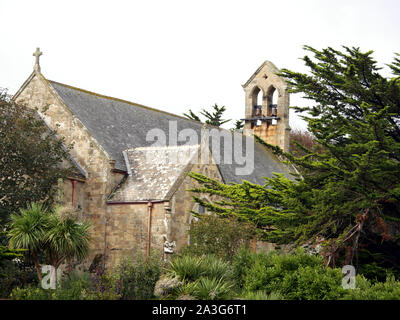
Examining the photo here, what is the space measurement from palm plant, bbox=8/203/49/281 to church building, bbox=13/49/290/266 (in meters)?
4.27

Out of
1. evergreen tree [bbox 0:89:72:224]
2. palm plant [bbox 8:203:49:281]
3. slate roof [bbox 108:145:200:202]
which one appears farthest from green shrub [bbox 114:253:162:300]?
slate roof [bbox 108:145:200:202]

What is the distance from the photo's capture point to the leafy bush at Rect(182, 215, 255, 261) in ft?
67.3

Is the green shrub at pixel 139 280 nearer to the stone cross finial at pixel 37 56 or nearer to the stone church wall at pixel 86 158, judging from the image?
the stone church wall at pixel 86 158

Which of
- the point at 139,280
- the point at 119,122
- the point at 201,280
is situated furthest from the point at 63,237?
the point at 119,122

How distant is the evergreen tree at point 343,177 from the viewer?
18.7 meters

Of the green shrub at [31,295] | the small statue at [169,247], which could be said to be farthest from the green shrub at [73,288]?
the small statue at [169,247]

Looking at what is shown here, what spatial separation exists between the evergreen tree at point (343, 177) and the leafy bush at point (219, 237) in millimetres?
480

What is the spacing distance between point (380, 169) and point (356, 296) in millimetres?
5124

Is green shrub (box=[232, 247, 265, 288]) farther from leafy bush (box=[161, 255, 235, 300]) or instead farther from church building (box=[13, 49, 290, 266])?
church building (box=[13, 49, 290, 266])

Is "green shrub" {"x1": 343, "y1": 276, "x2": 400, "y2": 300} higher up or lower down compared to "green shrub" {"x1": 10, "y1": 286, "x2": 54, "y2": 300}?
higher up

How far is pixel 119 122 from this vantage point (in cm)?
3080

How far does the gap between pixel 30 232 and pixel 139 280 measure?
336 cm

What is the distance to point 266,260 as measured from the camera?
17359mm

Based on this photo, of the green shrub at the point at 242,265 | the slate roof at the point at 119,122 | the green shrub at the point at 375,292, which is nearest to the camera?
the green shrub at the point at 375,292
